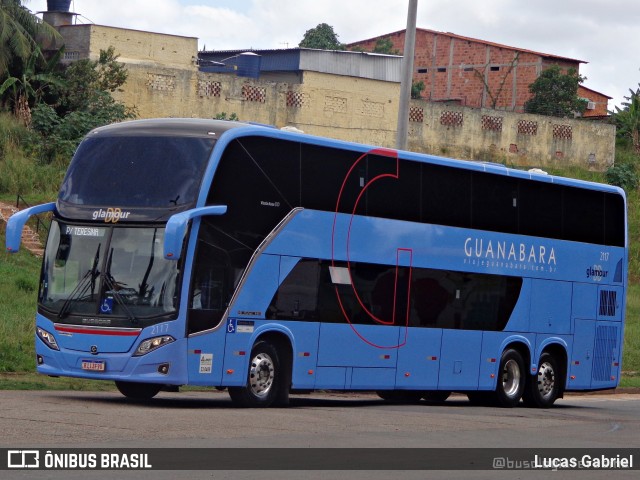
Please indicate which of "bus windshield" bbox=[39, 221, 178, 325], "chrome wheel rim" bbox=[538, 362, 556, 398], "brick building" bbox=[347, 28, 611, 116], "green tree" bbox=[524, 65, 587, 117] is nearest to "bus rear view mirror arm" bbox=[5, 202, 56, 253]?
"bus windshield" bbox=[39, 221, 178, 325]

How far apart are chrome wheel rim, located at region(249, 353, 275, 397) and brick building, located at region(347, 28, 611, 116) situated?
179ft

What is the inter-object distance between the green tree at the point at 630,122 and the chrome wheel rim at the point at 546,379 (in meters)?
40.2

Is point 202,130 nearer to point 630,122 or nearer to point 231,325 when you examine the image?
point 231,325

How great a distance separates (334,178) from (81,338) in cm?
461

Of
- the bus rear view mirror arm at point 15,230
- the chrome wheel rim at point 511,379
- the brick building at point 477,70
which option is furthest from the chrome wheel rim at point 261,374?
the brick building at point 477,70

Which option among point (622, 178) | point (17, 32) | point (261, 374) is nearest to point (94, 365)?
point (261, 374)

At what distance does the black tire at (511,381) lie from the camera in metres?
23.0

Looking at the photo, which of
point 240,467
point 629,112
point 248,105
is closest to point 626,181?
point 629,112

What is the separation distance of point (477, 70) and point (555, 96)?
796cm

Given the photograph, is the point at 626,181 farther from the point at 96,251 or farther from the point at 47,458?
the point at 47,458

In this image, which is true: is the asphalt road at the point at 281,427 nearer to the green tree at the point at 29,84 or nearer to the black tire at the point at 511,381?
the black tire at the point at 511,381

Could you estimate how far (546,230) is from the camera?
76.8ft

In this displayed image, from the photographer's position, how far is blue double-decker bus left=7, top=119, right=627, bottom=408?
56.2ft

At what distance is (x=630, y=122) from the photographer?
63.2 m
